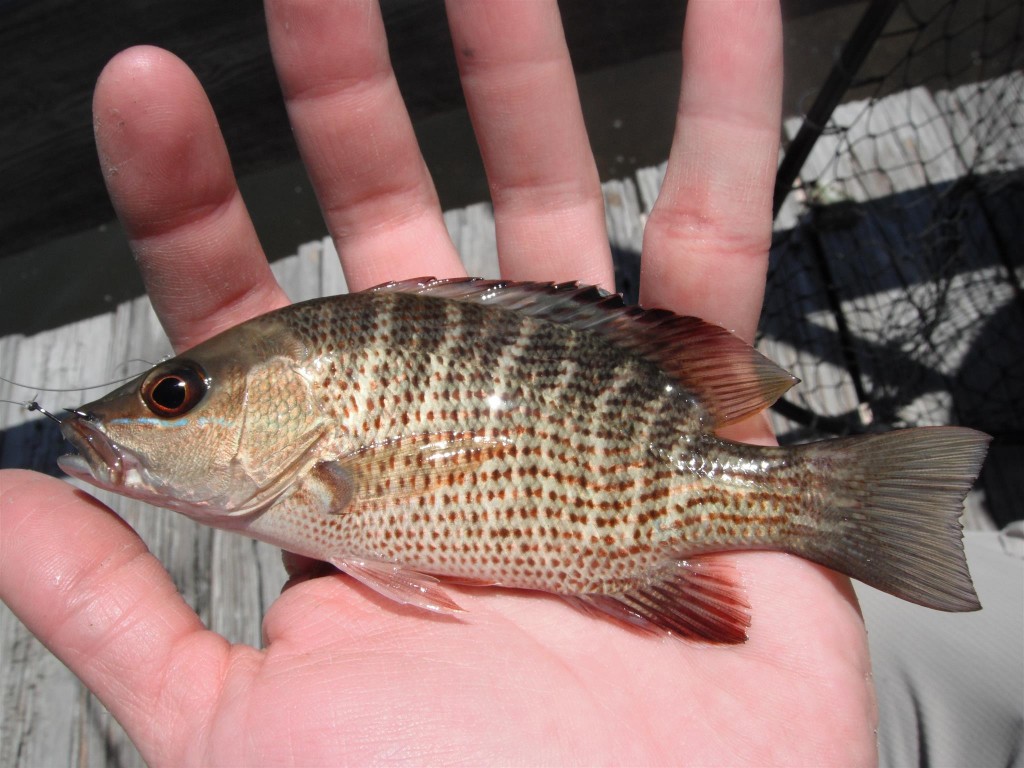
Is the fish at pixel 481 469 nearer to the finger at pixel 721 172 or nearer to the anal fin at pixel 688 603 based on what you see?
the anal fin at pixel 688 603

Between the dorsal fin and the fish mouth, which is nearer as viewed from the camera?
the fish mouth

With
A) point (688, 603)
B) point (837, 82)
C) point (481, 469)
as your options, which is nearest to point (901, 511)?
point (688, 603)

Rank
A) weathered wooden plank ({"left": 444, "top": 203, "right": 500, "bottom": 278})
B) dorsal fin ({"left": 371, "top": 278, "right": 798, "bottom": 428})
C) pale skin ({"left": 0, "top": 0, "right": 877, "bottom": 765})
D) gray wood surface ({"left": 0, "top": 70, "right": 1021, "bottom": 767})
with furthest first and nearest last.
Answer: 1. weathered wooden plank ({"left": 444, "top": 203, "right": 500, "bottom": 278})
2. gray wood surface ({"left": 0, "top": 70, "right": 1021, "bottom": 767})
3. dorsal fin ({"left": 371, "top": 278, "right": 798, "bottom": 428})
4. pale skin ({"left": 0, "top": 0, "right": 877, "bottom": 765})

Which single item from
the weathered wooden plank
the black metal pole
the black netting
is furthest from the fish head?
the black netting

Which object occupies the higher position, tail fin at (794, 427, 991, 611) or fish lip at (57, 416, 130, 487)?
fish lip at (57, 416, 130, 487)

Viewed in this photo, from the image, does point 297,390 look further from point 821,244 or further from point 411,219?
point 821,244

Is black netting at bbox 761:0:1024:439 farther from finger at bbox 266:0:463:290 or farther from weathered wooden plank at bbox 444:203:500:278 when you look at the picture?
finger at bbox 266:0:463:290
